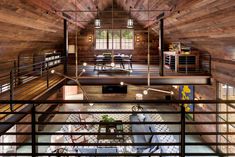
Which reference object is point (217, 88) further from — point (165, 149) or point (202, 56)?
point (165, 149)

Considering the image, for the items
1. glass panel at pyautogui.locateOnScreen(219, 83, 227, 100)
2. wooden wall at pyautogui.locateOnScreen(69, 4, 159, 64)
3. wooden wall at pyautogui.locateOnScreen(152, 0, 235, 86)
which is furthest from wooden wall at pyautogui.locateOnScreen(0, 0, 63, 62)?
glass panel at pyautogui.locateOnScreen(219, 83, 227, 100)

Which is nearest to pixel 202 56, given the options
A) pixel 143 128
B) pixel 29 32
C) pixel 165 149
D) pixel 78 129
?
pixel 143 128

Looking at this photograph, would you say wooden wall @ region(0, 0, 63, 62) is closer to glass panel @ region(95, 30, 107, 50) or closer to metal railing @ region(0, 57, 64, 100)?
metal railing @ region(0, 57, 64, 100)

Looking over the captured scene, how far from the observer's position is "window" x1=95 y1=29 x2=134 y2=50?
14.4 metres

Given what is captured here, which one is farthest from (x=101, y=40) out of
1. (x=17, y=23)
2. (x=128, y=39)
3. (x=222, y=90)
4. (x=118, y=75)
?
(x=17, y=23)

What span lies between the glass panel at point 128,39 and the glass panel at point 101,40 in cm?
115

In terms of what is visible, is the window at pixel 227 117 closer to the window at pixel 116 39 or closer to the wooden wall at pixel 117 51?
the wooden wall at pixel 117 51

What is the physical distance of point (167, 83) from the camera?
8.42 m

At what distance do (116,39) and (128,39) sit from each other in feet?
2.53

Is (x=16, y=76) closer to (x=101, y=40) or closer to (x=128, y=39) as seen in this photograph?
(x=101, y=40)

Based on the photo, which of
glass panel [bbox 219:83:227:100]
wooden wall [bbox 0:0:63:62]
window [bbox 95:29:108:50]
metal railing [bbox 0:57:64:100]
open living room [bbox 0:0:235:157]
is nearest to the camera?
metal railing [bbox 0:57:64:100]

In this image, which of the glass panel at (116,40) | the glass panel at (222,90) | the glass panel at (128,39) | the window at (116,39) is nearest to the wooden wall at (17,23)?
the glass panel at (222,90)

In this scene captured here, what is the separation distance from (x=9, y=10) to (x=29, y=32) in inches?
92.9

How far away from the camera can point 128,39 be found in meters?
14.5
